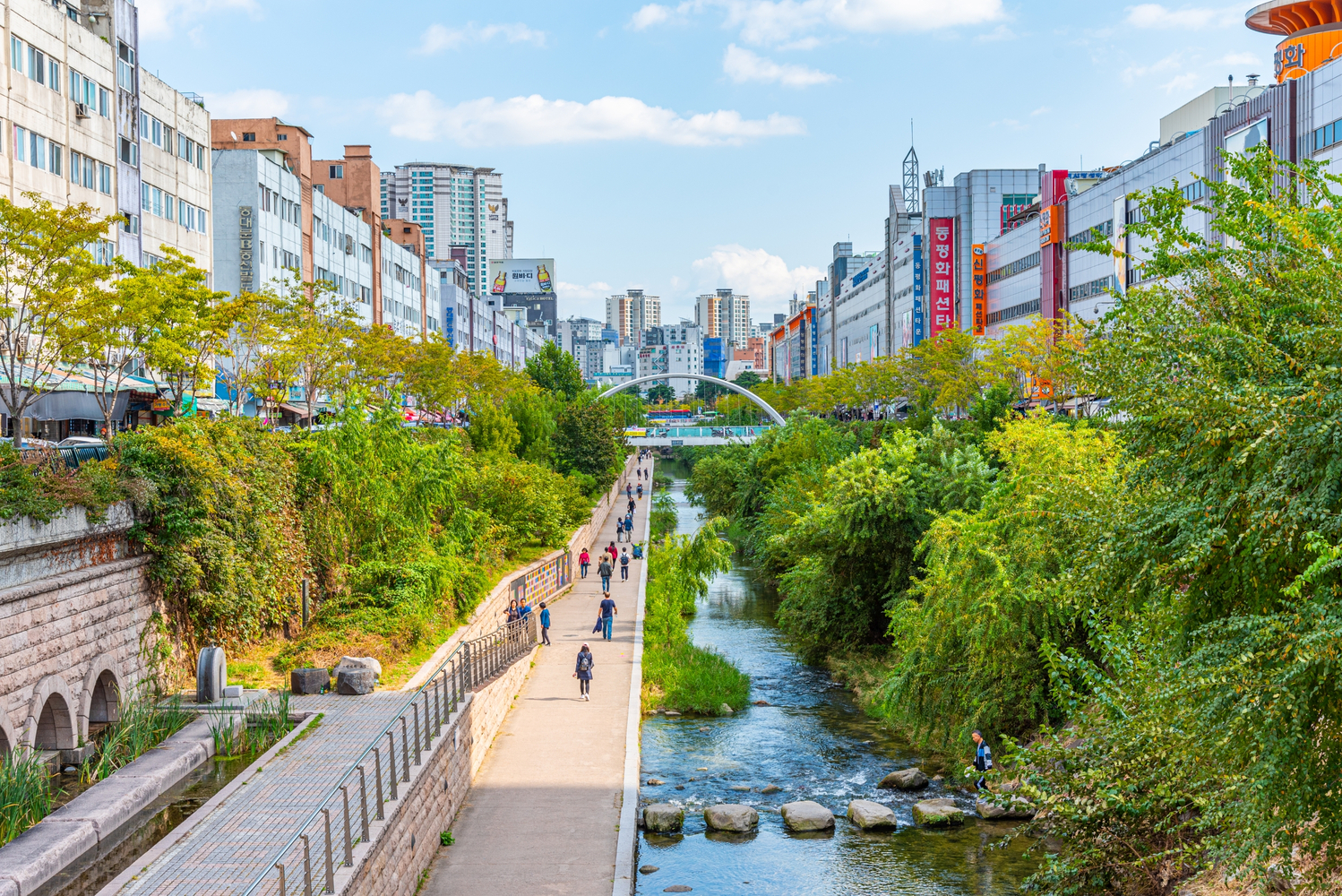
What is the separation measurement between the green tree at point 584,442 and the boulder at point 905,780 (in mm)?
39357

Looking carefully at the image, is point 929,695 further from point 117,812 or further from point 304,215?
point 304,215

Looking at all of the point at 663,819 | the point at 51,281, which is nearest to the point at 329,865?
the point at 663,819

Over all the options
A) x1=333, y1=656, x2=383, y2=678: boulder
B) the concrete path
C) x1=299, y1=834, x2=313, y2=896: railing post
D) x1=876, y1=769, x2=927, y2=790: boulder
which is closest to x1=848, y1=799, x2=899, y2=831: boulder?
x1=876, y1=769, x2=927, y2=790: boulder

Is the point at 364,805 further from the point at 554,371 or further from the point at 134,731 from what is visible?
the point at 554,371

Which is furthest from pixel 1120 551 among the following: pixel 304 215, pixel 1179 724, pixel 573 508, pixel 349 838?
pixel 304 215

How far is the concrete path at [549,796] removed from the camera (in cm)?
1512

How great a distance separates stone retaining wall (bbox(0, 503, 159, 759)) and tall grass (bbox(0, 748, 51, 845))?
0.56m

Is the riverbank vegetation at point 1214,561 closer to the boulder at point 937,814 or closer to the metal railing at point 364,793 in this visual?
the boulder at point 937,814

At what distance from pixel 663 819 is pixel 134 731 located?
29.6 feet

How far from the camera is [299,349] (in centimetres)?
3684

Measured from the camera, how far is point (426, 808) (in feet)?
50.8

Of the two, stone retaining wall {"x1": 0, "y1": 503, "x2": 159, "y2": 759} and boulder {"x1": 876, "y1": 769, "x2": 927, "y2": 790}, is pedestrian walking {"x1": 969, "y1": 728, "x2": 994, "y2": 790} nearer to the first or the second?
boulder {"x1": 876, "y1": 769, "x2": 927, "y2": 790}

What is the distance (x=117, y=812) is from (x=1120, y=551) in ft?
40.5

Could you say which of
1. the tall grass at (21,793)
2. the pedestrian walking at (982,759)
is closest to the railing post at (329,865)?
the tall grass at (21,793)
